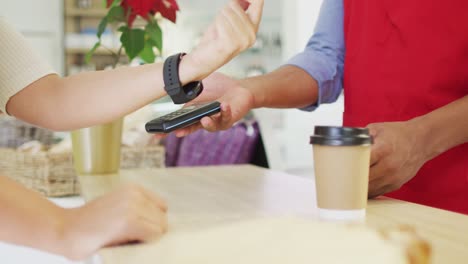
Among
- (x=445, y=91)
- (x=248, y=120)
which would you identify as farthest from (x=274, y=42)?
(x=445, y=91)

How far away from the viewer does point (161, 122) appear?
3.45ft

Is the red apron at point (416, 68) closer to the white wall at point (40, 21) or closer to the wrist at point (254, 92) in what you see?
the wrist at point (254, 92)

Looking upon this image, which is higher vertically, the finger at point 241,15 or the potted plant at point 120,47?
the finger at point 241,15

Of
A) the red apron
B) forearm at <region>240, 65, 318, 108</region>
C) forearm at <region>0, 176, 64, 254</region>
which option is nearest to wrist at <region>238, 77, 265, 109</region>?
forearm at <region>240, 65, 318, 108</region>

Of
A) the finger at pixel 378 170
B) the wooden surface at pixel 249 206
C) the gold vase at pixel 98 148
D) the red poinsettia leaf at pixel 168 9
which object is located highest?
the red poinsettia leaf at pixel 168 9

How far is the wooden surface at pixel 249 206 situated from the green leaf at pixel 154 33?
46 centimetres

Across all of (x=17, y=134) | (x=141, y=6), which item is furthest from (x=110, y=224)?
(x=17, y=134)

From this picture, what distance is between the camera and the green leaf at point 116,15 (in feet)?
6.10

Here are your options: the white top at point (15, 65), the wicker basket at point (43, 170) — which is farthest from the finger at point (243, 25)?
the wicker basket at point (43, 170)

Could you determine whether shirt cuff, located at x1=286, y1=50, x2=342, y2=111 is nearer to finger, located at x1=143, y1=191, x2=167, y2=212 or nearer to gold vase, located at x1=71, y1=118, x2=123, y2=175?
gold vase, located at x1=71, y1=118, x2=123, y2=175

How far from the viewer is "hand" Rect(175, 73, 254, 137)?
124 centimetres

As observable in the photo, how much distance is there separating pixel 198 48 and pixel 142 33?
856 millimetres

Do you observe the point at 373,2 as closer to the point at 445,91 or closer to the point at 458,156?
the point at 445,91

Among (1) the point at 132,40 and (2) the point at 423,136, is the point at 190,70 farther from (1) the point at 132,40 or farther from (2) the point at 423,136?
(1) the point at 132,40
